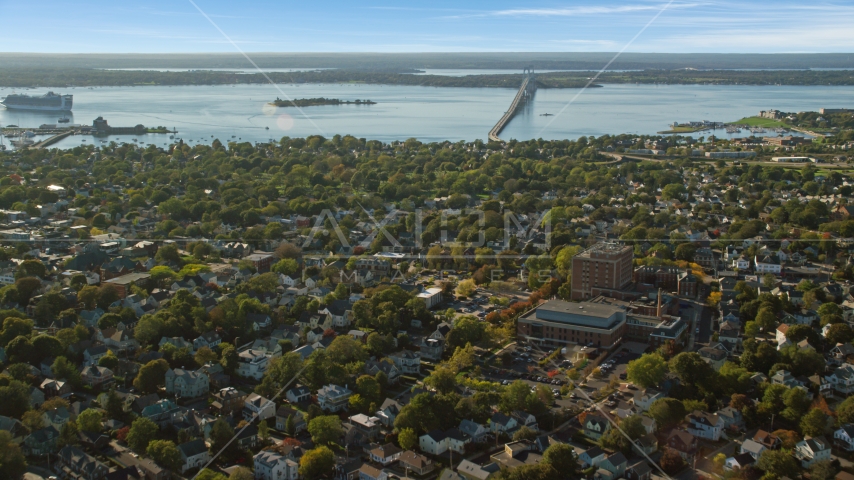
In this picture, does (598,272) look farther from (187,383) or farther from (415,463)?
(187,383)

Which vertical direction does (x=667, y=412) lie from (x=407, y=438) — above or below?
above

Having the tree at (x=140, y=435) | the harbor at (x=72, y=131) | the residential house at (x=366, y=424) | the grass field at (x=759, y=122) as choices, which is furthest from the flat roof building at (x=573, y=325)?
the grass field at (x=759, y=122)

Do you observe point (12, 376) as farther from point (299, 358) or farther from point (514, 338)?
point (514, 338)

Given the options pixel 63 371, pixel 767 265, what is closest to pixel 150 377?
pixel 63 371

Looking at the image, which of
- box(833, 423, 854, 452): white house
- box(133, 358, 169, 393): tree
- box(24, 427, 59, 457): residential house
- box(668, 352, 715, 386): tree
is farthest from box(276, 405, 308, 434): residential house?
box(833, 423, 854, 452): white house

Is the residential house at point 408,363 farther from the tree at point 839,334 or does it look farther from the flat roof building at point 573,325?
the tree at point 839,334

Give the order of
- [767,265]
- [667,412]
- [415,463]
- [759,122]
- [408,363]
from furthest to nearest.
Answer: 1. [759,122]
2. [767,265]
3. [408,363]
4. [667,412]
5. [415,463]

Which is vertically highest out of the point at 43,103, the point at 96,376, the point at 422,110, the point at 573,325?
the point at 422,110

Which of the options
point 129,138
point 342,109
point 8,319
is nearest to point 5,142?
point 129,138
